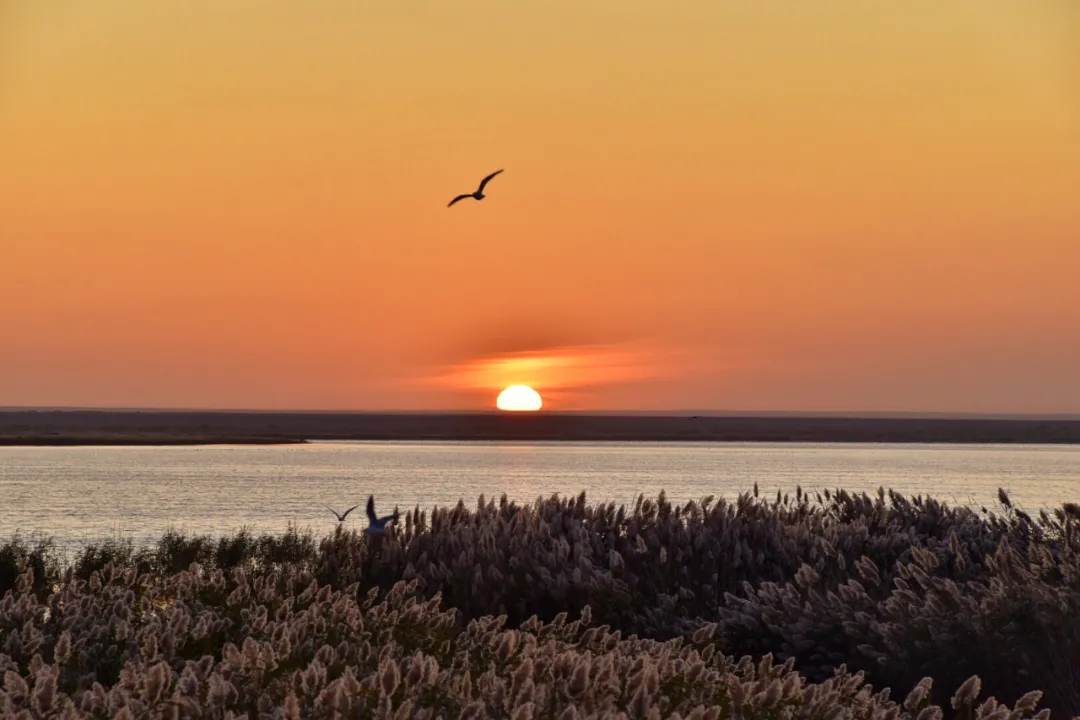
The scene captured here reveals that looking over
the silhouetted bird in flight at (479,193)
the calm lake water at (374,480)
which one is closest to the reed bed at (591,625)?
the silhouetted bird in flight at (479,193)

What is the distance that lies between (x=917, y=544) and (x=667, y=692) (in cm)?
786

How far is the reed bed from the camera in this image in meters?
6.29

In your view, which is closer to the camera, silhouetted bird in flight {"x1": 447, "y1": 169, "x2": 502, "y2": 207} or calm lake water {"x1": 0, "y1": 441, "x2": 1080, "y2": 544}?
silhouetted bird in flight {"x1": 447, "y1": 169, "x2": 502, "y2": 207}

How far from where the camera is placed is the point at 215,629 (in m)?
8.43

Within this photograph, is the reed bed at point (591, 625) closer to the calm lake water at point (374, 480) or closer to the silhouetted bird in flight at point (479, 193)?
the silhouetted bird in flight at point (479, 193)

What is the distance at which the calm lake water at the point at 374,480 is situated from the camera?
3575cm

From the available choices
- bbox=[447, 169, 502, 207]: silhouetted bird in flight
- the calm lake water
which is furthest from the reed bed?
the calm lake water

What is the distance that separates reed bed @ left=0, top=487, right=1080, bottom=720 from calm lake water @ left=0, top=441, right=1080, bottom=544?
17042 millimetres

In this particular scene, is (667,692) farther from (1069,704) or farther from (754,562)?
(754,562)

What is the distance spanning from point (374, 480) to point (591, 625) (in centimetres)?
4794

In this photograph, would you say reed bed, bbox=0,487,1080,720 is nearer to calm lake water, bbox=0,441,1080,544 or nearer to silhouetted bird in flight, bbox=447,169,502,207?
silhouetted bird in flight, bbox=447,169,502,207

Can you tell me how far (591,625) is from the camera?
12.1 meters

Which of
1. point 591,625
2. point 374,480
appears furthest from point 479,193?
point 374,480

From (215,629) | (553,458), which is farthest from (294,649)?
(553,458)
